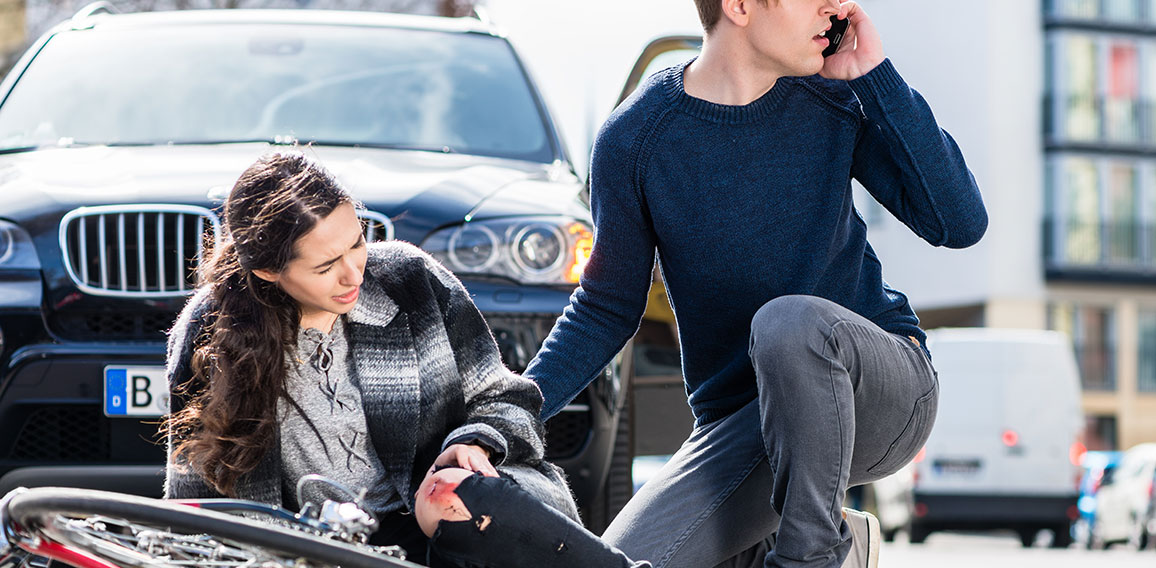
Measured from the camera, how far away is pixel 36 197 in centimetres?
395

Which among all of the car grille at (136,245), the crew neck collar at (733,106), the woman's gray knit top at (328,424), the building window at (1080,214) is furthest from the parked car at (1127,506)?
the building window at (1080,214)

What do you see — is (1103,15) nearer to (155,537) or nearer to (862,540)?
(862,540)

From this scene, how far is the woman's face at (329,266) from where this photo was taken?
243cm

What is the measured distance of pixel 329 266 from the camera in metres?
2.44

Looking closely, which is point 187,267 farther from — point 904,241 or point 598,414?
point 904,241

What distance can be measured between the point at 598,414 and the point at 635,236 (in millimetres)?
983

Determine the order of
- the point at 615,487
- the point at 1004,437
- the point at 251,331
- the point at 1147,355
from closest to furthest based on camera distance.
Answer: the point at 251,331, the point at 615,487, the point at 1004,437, the point at 1147,355

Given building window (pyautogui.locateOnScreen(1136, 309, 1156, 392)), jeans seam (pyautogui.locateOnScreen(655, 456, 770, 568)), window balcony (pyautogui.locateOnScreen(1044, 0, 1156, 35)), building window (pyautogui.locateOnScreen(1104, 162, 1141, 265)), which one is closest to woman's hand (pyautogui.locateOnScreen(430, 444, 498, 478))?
jeans seam (pyautogui.locateOnScreen(655, 456, 770, 568))

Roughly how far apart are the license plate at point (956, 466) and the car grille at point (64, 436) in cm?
1161

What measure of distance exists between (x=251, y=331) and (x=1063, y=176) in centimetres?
3423

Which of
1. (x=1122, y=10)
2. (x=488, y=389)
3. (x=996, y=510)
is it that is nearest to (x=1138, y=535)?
(x=996, y=510)

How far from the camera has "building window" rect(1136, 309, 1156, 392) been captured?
35531 mm

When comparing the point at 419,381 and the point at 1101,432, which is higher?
the point at 419,381

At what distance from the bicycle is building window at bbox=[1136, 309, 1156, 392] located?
35803mm
